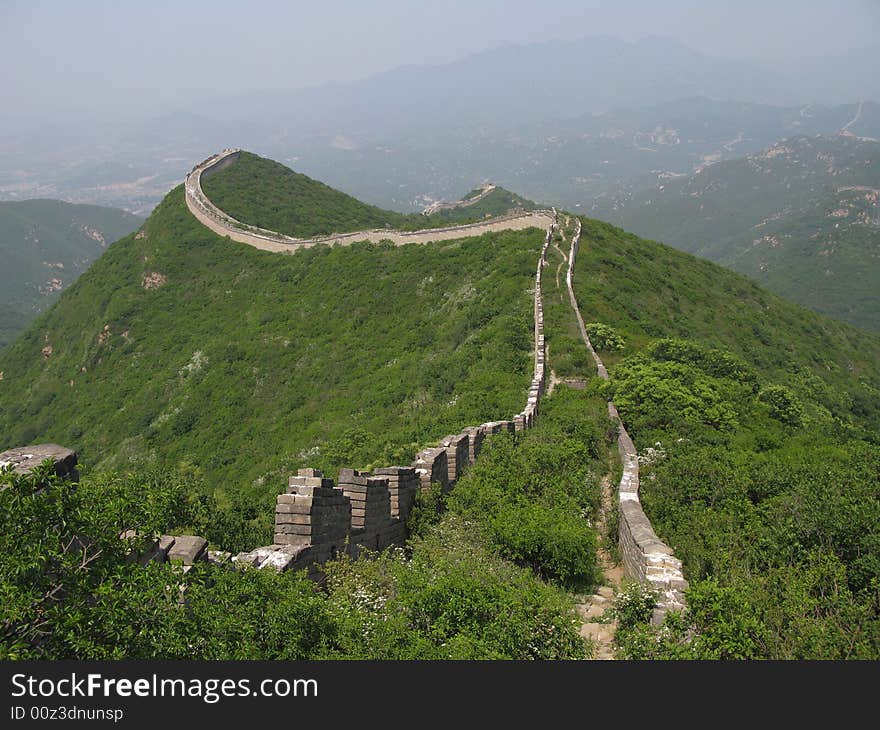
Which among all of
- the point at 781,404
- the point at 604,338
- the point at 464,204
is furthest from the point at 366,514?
the point at 464,204

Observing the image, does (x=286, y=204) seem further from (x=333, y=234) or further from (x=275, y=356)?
(x=275, y=356)

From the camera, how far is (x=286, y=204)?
195 feet

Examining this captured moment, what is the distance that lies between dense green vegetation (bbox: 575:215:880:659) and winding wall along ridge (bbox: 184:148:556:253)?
1266 cm

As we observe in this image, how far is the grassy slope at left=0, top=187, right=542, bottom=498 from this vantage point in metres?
22.5

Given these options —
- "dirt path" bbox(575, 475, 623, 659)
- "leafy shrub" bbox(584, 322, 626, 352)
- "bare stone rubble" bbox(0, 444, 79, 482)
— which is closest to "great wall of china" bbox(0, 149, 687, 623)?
"bare stone rubble" bbox(0, 444, 79, 482)

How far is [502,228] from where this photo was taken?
42.1m

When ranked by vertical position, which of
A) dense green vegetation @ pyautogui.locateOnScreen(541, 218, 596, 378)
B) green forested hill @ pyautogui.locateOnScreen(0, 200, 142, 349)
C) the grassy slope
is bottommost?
green forested hill @ pyautogui.locateOnScreen(0, 200, 142, 349)

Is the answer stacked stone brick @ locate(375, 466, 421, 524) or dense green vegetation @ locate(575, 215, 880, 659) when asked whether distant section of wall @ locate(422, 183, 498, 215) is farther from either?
stacked stone brick @ locate(375, 466, 421, 524)

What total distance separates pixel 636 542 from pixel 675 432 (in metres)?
7.11

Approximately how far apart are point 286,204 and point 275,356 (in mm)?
29948

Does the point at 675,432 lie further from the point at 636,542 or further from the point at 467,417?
the point at 636,542

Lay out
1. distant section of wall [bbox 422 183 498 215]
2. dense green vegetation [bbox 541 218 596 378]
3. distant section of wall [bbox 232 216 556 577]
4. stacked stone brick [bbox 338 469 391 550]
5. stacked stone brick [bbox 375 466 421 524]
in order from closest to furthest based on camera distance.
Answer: distant section of wall [bbox 232 216 556 577] → stacked stone brick [bbox 338 469 391 550] → stacked stone brick [bbox 375 466 421 524] → dense green vegetation [bbox 541 218 596 378] → distant section of wall [bbox 422 183 498 215]

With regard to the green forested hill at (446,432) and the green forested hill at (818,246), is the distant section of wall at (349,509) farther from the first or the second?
the green forested hill at (818,246)

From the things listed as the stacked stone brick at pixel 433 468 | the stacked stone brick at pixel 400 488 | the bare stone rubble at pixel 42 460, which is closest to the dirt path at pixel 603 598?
the stacked stone brick at pixel 433 468
